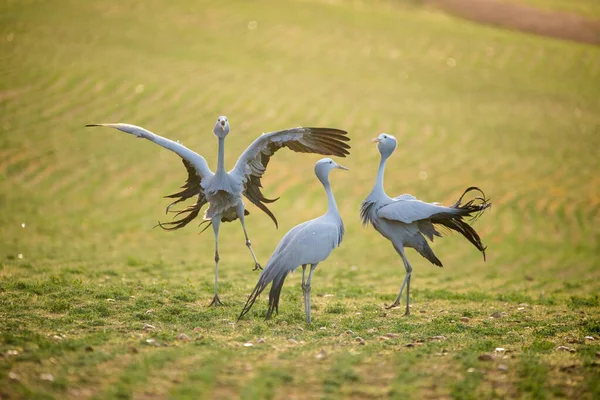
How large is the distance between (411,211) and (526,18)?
34.8 meters

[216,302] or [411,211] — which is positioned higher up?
[411,211]

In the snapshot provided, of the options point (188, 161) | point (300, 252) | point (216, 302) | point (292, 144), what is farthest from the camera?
point (188, 161)

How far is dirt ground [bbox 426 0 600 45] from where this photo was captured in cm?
3964

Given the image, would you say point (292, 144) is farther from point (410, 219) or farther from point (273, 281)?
point (273, 281)

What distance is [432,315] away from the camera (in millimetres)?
10461

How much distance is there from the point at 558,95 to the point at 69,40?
21.9 m

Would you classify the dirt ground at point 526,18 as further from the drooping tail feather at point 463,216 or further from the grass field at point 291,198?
the drooping tail feather at point 463,216

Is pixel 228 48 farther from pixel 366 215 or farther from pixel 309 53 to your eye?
pixel 366 215

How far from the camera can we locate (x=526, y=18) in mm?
41438

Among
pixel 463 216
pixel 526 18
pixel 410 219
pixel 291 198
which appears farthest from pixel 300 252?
pixel 526 18

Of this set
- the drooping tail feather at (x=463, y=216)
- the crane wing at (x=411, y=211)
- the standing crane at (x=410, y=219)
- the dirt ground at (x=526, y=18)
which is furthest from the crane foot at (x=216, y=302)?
the dirt ground at (x=526, y=18)

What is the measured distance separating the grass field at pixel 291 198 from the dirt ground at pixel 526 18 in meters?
1.69

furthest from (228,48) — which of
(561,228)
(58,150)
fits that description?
(561,228)

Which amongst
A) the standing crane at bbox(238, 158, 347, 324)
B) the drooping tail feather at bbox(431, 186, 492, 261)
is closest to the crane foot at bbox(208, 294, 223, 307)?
the standing crane at bbox(238, 158, 347, 324)
